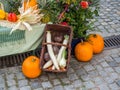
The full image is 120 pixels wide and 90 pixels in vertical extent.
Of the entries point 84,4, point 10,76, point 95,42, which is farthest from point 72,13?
point 10,76

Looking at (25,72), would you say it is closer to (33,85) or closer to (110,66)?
(33,85)

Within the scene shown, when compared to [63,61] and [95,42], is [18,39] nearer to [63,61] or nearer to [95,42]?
[63,61]

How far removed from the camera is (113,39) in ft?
15.9

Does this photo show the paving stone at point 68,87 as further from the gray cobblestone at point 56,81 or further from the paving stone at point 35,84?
the paving stone at point 35,84

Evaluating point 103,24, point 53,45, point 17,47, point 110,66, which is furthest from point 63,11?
point 103,24

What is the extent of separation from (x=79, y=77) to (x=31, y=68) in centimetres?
75

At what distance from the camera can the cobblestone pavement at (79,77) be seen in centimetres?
372

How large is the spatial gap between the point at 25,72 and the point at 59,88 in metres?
0.57

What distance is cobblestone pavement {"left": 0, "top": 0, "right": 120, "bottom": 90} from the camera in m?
3.72

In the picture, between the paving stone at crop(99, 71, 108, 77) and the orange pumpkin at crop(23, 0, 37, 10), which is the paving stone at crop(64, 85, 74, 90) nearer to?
the paving stone at crop(99, 71, 108, 77)

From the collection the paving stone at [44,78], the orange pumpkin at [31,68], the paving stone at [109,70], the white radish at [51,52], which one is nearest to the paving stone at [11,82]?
the orange pumpkin at [31,68]

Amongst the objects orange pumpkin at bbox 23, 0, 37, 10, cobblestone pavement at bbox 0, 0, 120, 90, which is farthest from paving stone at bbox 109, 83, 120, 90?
orange pumpkin at bbox 23, 0, 37, 10

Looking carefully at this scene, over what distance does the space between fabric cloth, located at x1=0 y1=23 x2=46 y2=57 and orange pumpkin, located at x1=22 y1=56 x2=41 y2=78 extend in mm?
319

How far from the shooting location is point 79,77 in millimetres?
3898
